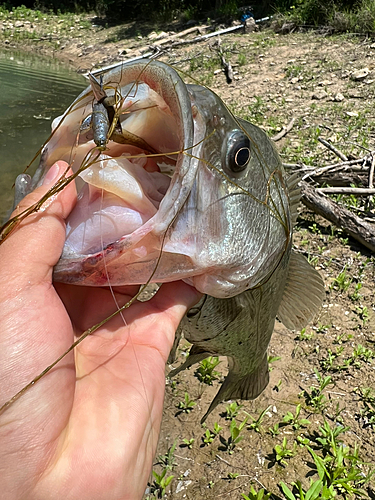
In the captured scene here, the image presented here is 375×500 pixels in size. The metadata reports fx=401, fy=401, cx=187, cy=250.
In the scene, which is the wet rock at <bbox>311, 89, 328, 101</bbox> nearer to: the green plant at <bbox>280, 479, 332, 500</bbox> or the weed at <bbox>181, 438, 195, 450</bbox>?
the weed at <bbox>181, 438, 195, 450</bbox>

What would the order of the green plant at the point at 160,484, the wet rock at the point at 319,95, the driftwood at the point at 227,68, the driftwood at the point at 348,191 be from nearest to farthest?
the green plant at the point at 160,484
the driftwood at the point at 348,191
the wet rock at the point at 319,95
the driftwood at the point at 227,68

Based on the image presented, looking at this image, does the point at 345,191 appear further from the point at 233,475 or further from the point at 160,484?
the point at 160,484

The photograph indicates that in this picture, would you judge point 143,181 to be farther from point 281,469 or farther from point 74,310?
point 281,469

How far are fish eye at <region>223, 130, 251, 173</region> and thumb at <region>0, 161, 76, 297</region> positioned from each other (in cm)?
56

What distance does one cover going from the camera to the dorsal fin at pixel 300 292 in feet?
7.48

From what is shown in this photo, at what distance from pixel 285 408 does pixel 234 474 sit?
649 millimetres

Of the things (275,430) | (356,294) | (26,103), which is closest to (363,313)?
(356,294)

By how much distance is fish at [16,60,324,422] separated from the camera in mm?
1283

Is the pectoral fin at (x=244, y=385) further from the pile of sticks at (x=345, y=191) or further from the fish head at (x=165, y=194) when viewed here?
the pile of sticks at (x=345, y=191)

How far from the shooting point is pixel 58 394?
1.24 meters

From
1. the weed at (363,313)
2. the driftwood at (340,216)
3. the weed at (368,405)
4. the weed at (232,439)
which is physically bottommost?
the weed at (368,405)

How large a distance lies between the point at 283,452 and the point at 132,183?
7.09ft

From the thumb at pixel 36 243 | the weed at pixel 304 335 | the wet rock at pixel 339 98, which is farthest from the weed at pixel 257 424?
the wet rock at pixel 339 98

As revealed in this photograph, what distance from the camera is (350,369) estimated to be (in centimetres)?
326
